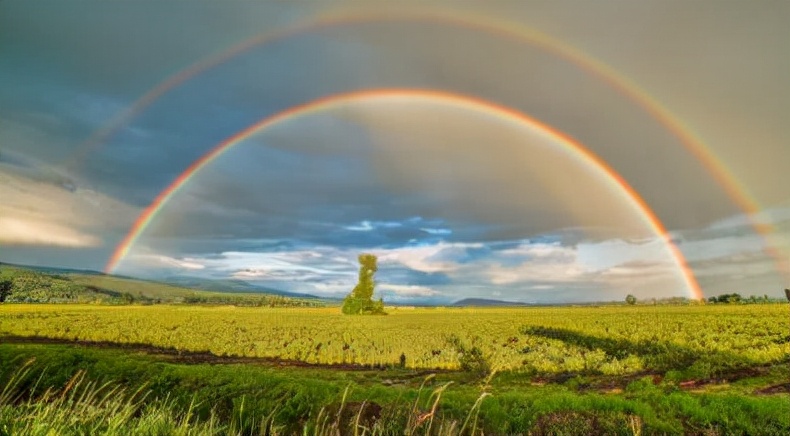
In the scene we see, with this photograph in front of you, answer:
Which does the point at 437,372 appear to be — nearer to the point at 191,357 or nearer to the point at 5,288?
the point at 191,357

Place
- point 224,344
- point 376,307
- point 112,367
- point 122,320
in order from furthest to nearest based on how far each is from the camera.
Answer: point 376,307 < point 122,320 < point 224,344 < point 112,367

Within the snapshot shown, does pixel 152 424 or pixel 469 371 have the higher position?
pixel 152 424

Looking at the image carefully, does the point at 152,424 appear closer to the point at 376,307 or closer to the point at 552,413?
the point at 552,413

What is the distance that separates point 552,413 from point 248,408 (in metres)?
9.47

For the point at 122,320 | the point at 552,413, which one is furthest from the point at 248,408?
the point at 122,320

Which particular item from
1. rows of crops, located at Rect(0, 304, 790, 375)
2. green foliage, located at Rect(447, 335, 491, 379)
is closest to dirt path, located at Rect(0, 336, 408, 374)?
rows of crops, located at Rect(0, 304, 790, 375)

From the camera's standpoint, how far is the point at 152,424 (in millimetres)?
5566

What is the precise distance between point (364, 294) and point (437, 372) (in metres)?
63.4

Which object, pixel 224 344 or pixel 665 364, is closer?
pixel 665 364

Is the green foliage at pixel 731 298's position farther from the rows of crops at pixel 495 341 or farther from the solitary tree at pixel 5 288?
the solitary tree at pixel 5 288

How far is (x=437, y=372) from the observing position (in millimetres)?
32250

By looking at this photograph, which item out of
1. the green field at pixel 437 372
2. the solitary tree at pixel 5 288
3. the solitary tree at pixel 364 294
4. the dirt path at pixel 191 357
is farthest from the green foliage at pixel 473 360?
the solitary tree at pixel 5 288

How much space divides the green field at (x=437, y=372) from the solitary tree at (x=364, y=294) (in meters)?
33.3

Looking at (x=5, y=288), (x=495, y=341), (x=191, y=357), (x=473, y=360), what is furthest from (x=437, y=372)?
(x=5, y=288)
